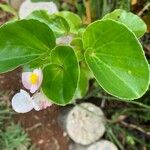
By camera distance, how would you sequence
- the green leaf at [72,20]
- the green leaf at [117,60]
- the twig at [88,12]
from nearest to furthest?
the green leaf at [117,60], the green leaf at [72,20], the twig at [88,12]

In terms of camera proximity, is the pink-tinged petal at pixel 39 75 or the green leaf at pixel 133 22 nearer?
the pink-tinged petal at pixel 39 75

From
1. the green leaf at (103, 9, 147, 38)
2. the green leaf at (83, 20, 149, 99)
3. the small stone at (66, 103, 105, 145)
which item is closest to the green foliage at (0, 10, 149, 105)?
the green leaf at (83, 20, 149, 99)

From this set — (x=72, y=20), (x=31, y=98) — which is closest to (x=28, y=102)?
(x=31, y=98)

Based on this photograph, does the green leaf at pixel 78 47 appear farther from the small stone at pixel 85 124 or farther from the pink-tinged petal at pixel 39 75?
the small stone at pixel 85 124

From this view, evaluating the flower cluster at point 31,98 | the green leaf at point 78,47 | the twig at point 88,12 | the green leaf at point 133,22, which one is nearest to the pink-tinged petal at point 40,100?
the flower cluster at point 31,98

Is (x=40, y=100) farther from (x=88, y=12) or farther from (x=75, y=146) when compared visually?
(x=75, y=146)

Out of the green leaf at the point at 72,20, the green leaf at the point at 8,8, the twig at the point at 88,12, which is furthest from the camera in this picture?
the green leaf at the point at 8,8
